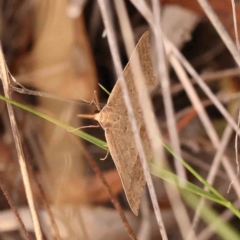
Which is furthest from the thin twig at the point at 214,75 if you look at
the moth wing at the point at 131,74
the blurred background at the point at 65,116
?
the moth wing at the point at 131,74

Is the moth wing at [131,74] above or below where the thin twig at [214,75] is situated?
above

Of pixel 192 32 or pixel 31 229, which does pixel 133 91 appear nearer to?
pixel 31 229

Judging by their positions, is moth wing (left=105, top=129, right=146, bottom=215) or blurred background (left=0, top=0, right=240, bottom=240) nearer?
moth wing (left=105, top=129, right=146, bottom=215)

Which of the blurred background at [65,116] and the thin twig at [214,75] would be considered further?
the thin twig at [214,75]

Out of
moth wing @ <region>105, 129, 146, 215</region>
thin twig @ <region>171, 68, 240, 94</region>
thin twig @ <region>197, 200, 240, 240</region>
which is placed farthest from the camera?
thin twig @ <region>171, 68, 240, 94</region>

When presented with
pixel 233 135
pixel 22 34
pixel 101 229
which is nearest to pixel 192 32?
pixel 233 135

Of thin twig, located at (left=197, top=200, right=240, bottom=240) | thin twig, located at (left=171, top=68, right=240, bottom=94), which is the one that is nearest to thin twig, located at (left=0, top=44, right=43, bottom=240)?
thin twig, located at (left=197, top=200, right=240, bottom=240)

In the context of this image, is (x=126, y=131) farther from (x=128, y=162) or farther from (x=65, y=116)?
(x=65, y=116)

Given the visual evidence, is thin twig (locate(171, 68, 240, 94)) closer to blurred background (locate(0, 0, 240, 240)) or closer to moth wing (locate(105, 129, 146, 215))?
blurred background (locate(0, 0, 240, 240))

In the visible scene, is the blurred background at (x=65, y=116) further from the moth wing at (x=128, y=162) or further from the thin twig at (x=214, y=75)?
the moth wing at (x=128, y=162)

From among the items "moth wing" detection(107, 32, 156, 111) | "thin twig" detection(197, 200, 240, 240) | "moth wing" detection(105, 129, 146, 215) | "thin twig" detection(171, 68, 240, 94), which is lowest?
"thin twig" detection(197, 200, 240, 240)

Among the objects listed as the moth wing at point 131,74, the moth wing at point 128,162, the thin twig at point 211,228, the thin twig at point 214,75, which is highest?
the moth wing at point 131,74
